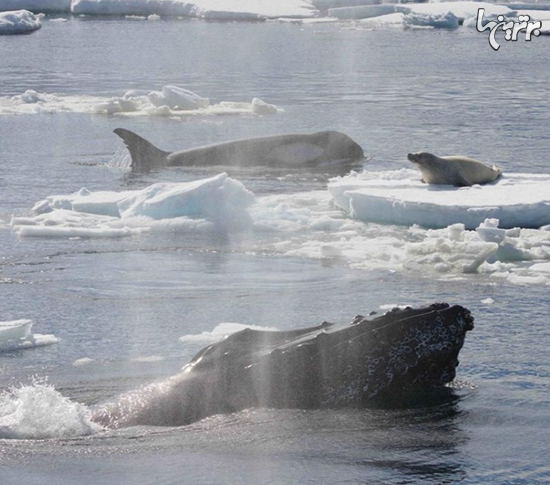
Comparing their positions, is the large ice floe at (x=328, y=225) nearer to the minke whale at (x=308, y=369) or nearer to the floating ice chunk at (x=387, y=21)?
the minke whale at (x=308, y=369)

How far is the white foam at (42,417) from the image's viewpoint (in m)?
7.84

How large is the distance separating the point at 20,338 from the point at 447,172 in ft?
31.3

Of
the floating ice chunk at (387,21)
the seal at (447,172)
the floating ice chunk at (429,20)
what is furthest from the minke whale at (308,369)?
the floating ice chunk at (387,21)

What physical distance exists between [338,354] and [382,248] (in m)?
6.96

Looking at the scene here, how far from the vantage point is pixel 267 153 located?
22.8 metres

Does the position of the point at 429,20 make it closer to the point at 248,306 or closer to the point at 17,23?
the point at 17,23

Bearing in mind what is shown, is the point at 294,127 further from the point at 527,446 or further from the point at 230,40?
the point at 230,40

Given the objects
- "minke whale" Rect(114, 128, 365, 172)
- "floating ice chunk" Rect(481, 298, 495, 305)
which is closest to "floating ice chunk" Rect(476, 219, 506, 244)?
"floating ice chunk" Rect(481, 298, 495, 305)

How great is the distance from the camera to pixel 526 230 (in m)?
15.1

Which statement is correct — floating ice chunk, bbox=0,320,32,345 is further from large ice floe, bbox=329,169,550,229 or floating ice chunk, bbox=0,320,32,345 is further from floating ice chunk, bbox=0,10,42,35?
floating ice chunk, bbox=0,10,42,35

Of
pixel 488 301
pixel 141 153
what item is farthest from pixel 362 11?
pixel 488 301

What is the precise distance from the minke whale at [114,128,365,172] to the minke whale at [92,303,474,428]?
48.0ft

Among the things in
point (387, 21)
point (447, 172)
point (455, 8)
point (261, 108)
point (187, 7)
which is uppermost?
point (455, 8)

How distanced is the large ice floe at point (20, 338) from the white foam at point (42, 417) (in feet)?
6.43
